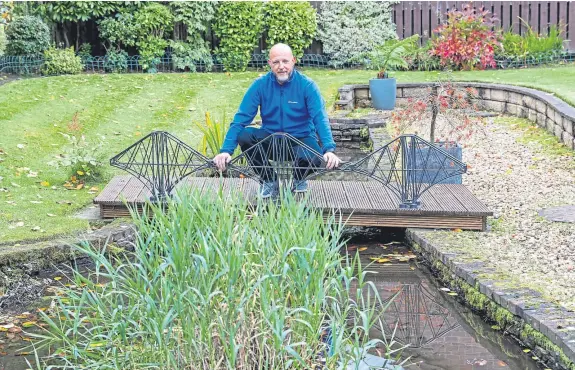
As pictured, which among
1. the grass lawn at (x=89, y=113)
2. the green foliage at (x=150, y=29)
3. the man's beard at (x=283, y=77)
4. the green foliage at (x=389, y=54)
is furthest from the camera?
the green foliage at (x=150, y=29)

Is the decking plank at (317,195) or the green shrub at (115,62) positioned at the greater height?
the green shrub at (115,62)

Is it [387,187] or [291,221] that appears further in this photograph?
[387,187]

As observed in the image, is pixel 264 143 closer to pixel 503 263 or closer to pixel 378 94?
pixel 503 263

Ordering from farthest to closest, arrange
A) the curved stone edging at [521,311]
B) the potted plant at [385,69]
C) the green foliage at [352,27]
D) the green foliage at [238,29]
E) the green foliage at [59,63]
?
the green foliage at [352,27] → the green foliage at [238,29] → the green foliage at [59,63] → the potted plant at [385,69] → the curved stone edging at [521,311]

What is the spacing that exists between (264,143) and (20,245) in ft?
6.73

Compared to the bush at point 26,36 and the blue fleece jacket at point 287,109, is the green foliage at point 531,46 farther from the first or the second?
the blue fleece jacket at point 287,109

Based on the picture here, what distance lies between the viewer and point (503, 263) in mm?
6148

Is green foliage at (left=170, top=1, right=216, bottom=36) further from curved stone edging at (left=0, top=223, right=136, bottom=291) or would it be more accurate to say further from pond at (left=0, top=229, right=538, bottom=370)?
pond at (left=0, top=229, right=538, bottom=370)

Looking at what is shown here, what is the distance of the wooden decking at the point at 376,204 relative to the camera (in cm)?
709

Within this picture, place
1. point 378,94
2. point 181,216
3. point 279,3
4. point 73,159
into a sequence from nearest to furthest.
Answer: point 181,216
point 73,159
point 378,94
point 279,3

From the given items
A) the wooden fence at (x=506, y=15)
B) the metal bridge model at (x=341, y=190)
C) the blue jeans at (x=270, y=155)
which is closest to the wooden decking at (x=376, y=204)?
the metal bridge model at (x=341, y=190)

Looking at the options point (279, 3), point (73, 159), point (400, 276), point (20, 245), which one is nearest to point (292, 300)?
point (400, 276)

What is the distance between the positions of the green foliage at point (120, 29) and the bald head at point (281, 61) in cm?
1007

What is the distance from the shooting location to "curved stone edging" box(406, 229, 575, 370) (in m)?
4.62
